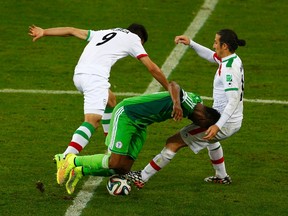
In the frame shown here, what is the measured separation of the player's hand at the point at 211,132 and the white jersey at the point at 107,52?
1.76m

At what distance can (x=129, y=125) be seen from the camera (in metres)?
11.9

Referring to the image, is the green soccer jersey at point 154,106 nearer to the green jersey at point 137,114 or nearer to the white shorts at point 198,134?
the green jersey at point 137,114

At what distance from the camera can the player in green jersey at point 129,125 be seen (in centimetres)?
1180

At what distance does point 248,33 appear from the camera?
69.1ft

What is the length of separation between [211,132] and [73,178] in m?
1.56

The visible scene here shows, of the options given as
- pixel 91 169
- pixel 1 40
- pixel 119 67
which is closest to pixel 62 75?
pixel 119 67

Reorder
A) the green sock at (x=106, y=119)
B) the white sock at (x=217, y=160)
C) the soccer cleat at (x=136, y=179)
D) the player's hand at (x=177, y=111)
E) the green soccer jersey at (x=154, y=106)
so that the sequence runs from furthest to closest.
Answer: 1. the green sock at (x=106, y=119)
2. the white sock at (x=217, y=160)
3. the soccer cleat at (x=136, y=179)
4. the green soccer jersey at (x=154, y=106)
5. the player's hand at (x=177, y=111)

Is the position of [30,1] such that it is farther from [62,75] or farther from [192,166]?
[192,166]

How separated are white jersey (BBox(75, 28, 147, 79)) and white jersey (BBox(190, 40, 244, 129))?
3.98ft

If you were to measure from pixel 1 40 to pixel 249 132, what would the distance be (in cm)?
657

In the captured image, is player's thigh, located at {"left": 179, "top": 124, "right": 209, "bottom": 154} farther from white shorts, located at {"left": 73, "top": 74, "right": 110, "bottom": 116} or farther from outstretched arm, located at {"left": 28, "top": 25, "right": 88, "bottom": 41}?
outstretched arm, located at {"left": 28, "top": 25, "right": 88, "bottom": 41}

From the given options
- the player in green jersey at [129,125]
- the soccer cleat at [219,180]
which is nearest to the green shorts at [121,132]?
the player in green jersey at [129,125]

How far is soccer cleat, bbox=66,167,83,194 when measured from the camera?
12.1 meters

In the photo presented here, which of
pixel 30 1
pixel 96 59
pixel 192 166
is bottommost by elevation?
pixel 30 1
